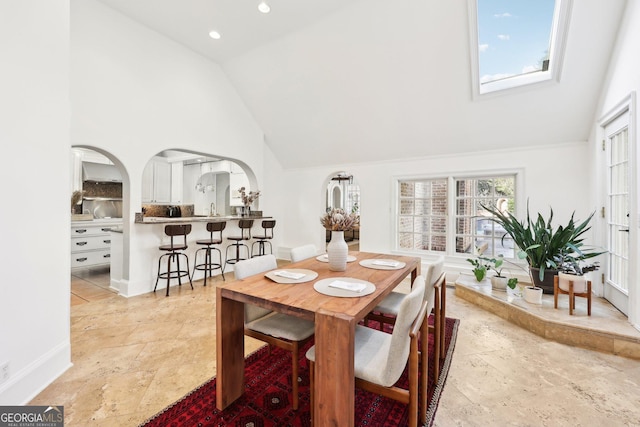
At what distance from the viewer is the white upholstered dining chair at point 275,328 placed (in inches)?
66.3

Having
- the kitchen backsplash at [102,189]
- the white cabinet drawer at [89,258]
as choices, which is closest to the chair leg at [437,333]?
the white cabinet drawer at [89,258]

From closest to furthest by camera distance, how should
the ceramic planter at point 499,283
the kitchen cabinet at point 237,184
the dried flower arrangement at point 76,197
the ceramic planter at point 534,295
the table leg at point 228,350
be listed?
the table leg at point 228,350
the ceramic planter at point 534,295
the ceramic planter at point 499,283
the dried flower arrangement at point 76,197
the kitchen cabinet at point 237,184

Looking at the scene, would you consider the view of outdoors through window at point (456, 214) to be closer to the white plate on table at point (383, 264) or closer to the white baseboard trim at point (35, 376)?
the white plate on table at point (383, 264)

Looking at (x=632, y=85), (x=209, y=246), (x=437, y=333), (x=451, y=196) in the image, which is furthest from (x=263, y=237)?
(x=632, y=85)

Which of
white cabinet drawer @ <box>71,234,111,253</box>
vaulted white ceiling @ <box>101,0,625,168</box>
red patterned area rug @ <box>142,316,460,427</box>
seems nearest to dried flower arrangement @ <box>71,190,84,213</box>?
white cabinet drawer @ <box>71,234,111,253</box>

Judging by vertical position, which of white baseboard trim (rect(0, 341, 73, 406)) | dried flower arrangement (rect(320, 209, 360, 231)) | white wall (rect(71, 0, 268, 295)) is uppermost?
white wall (rect(71, 0, 268, 295))

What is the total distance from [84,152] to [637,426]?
27.0 ft

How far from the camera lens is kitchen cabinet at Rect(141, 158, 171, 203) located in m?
7.07

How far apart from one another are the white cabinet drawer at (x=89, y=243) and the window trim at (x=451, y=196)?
5.47m

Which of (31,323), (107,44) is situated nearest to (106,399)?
(31,323)

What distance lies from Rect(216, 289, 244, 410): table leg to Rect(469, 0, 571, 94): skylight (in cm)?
368

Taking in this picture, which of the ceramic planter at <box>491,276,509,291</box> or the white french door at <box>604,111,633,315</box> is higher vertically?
the white french door at <box>604,111,633,315</box>

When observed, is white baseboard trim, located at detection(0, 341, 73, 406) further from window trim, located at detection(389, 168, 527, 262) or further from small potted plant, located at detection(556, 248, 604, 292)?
window trim, located at detection(389, 168, 527, 262)

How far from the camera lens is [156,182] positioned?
7297 millimetres
